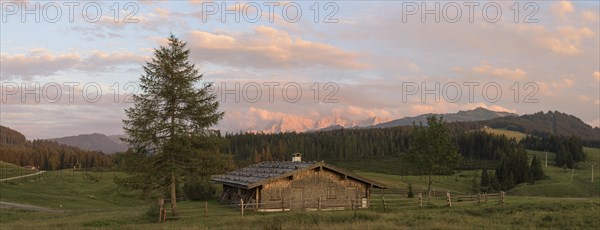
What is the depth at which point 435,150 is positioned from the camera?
5488 cm

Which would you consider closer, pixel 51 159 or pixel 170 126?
pixel 170 126

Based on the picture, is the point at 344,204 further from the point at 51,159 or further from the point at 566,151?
the point at 51,159

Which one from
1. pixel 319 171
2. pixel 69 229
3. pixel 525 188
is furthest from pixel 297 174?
pixel 525 188

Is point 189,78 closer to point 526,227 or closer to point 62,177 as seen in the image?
point 526,227

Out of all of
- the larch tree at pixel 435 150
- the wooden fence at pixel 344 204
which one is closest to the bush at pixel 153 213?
the wooden fence at pixel 344 204

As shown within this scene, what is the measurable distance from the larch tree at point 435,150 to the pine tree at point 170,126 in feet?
91.7

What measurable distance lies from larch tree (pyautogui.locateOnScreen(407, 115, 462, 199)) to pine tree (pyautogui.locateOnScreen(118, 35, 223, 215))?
27961 millimetres

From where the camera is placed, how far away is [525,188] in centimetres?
8175

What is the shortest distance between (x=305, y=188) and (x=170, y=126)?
13.6 m

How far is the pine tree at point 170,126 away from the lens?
3403cm

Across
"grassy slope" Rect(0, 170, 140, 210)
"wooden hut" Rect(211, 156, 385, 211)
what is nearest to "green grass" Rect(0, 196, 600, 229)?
"wooden hut" Rect(211, 156, 385, 211)

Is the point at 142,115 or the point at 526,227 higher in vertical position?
the point at 142,115

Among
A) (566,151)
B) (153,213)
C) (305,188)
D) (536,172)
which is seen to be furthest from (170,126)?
(566,151)

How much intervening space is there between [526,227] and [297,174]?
65.4 ft
